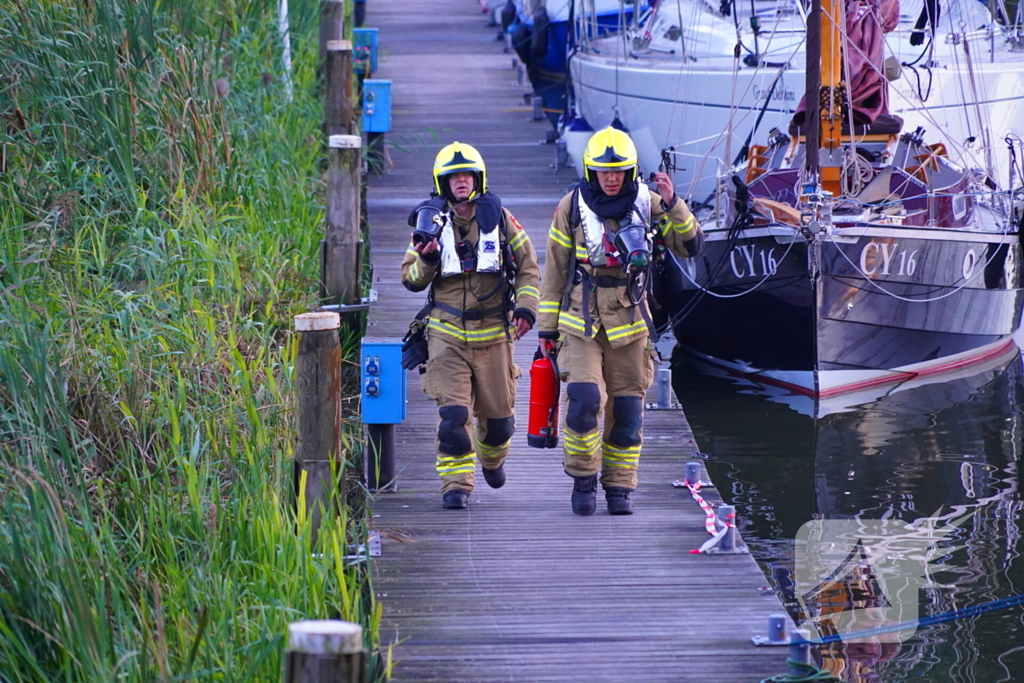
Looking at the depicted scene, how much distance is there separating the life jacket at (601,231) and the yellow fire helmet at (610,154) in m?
0.15

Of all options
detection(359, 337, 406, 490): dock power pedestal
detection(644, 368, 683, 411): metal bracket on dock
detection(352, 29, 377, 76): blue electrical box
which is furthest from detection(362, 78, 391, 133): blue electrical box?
detection(359, 337, 406, 490): dock power pedestal

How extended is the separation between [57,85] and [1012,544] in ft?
20.7

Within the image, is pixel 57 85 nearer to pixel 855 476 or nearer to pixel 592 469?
pixel 592 469

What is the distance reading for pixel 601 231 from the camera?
542cm

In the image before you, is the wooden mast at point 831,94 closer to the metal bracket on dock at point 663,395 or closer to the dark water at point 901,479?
the dark water at point 901,479

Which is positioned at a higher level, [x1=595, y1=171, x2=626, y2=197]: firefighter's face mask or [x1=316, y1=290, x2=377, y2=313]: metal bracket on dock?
[x1=595, y1=171, x2=626, y2=197]: firefighter's face mask

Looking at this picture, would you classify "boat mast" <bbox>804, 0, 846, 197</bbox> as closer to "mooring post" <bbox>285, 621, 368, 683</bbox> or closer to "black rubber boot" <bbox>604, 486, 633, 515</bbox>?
"black rubber boot" <bbox>604, 486, 633, 515</bbox>

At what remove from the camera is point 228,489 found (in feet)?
18.7

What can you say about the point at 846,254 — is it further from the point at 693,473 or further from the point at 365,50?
the point at 365,50

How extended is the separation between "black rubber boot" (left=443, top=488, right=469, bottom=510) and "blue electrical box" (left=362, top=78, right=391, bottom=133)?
7175 mm

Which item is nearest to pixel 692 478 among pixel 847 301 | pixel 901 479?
pixel 901 479

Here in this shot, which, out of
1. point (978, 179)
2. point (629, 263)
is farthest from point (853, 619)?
point (978, 179)

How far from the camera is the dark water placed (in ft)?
19.7

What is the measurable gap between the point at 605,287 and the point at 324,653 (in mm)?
3127
